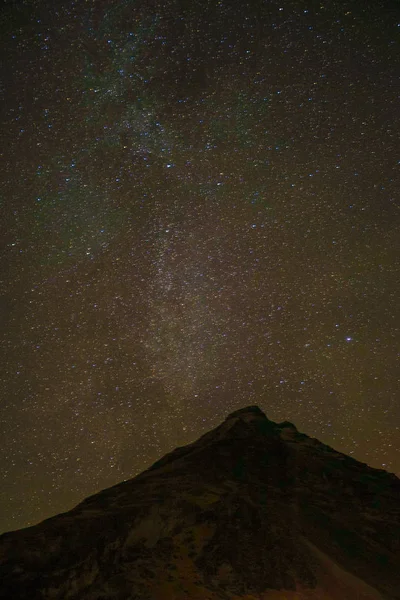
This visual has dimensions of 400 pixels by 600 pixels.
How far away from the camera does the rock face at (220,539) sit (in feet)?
20.6

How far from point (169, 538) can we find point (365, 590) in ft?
7.77

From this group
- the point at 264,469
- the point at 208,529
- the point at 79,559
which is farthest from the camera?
the point at 264,469

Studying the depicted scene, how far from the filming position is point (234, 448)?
957 centimetres

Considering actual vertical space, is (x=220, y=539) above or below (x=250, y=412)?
below

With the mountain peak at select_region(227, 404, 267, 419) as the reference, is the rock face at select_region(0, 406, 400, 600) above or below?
below

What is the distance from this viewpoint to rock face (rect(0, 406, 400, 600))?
Answer: 6.29 meters

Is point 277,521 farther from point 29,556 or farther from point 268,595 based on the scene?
point 29,556

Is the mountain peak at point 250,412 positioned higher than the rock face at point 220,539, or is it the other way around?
the mountain peak at point 250,412

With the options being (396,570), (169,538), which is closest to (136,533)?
(169,538)

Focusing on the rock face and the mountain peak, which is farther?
the mountain peak

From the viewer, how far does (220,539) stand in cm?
698

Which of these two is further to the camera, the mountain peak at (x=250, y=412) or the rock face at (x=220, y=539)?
the mountain peak at (x=250, y=412)

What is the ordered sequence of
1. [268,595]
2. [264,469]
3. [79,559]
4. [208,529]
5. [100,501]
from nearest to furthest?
[268,595]
[79,559]
[208,529]
[100,501]
[264,469]

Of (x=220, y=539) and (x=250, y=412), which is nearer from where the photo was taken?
(x=220, y=539)
